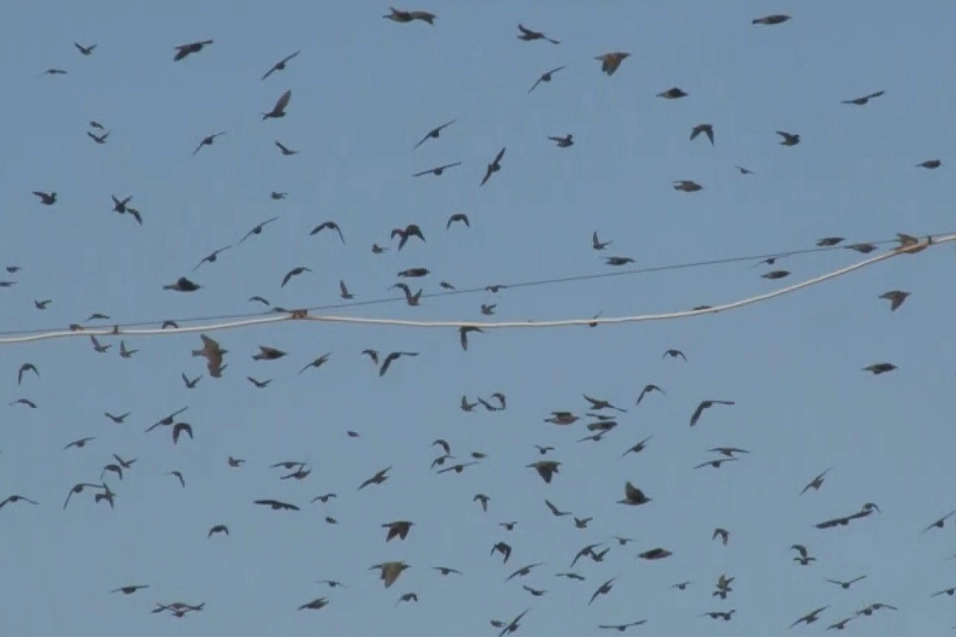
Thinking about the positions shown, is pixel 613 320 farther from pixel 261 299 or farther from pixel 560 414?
pixel 261 299

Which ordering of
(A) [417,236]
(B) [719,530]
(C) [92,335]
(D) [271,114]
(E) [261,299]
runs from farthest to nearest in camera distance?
(B) [719,530] < (E) [261,299] < (A) [417,236] < (D) [271,114] < (C) [92,335]

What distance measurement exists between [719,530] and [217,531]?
8.50m

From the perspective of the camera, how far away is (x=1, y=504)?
50625mm

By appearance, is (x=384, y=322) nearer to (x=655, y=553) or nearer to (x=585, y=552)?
(x=655, y=553)

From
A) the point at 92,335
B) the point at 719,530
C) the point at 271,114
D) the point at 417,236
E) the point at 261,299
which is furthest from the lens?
the point at 719,530

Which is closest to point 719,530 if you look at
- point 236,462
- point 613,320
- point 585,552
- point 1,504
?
point 585,552

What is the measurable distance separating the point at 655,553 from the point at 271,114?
914 cm

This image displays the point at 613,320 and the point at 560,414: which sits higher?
the point at 613,320

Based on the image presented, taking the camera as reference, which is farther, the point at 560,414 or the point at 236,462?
the point at 236,462

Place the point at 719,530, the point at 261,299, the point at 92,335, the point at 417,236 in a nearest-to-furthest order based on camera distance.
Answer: the point at 92,335 < the point at 417,236 < the point at 261,299 < the point at 719,530

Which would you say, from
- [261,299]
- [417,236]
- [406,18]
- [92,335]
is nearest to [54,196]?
[261,299]

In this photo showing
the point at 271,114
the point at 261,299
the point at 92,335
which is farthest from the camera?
the point at 261,299

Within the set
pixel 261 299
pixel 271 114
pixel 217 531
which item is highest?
pixel 271 114

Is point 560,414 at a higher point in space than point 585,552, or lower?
higher
